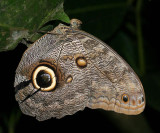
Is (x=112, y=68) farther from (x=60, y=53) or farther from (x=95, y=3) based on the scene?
(x=95, y=3)

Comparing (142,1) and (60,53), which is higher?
(142,1)

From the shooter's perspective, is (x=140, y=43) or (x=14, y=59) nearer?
(x=14, y=59)

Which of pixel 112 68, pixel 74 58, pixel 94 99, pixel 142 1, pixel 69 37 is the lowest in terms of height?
pixel 94 99

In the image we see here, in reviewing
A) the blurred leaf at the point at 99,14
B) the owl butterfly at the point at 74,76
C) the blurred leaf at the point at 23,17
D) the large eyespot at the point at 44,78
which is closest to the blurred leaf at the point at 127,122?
the blurred leaf at the point at 99,14

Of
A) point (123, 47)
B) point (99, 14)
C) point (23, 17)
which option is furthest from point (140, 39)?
point (23, 17)

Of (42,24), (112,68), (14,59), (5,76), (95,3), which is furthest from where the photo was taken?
(95,3)

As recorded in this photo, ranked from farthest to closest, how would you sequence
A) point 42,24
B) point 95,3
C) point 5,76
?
point 95,3
point 5,76
point 42,24

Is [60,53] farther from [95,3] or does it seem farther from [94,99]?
[95,3]

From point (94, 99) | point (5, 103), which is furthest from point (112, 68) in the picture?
point (5, 103)

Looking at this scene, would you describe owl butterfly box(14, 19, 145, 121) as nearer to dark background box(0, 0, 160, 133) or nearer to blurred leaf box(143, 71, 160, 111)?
dark background box(0, 0, 160, 133)
